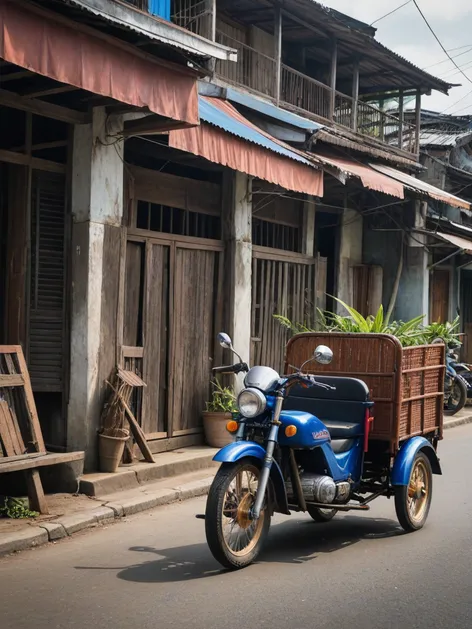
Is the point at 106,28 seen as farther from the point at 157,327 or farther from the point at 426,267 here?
the point at 426,267

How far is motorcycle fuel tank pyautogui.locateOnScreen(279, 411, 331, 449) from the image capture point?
571 centimetres

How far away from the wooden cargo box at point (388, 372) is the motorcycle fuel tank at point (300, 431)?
0.96 meters

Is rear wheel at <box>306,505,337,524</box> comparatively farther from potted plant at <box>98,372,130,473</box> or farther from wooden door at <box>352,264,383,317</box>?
wooden door at <box>352,264,383,317</box>

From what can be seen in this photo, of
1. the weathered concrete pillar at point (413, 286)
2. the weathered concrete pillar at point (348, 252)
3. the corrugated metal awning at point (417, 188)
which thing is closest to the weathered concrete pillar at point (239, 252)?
the weathered concrete pillar at point (348, 252)

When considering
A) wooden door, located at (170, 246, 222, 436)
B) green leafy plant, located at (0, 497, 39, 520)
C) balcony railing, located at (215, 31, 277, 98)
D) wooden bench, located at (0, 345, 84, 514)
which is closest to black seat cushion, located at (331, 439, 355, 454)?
wooden bench, located at (0, 345, 84, 514)

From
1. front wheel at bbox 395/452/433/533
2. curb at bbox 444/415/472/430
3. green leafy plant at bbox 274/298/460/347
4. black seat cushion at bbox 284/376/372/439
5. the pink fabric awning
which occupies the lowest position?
curb at bbox 444/415/472/430

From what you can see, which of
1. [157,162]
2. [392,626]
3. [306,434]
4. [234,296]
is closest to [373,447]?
[306,434]

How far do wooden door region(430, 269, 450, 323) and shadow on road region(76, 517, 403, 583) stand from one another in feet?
43.8

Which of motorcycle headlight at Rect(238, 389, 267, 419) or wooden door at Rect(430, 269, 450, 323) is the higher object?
wooden door at Rect(430, 269, 450, 323)

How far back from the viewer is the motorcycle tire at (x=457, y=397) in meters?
15.3

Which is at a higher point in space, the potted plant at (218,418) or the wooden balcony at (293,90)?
the wooden balcony at (293,90)

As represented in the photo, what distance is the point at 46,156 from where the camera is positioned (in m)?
8.63

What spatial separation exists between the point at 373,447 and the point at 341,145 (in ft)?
28.2

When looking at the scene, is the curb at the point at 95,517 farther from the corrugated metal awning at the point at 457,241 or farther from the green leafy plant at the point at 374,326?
the corrugated metal awning at the point at 457,241
